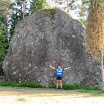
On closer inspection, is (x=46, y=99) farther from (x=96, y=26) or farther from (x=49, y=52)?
(x=96, y=26)

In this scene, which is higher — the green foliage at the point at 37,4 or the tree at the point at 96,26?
the green foliage at the point at 37,4

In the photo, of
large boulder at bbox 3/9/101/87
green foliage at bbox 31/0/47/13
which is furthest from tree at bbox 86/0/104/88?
green foliage at bbox 31/0/47/13

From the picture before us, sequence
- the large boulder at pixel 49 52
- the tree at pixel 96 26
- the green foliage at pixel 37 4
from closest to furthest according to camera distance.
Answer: the tree at pixel 96 26
the large boulder at pixel 49 52
the green foliage at pixel 37 4

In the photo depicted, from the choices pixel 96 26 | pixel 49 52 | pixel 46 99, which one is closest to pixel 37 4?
pixel 49 52

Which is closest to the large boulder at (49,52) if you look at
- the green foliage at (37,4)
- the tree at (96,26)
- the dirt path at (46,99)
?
the tree at (96,26)

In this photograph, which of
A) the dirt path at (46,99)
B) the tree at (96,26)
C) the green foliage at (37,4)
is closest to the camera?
the dirt path at (46,99)

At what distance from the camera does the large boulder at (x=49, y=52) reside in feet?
31.8

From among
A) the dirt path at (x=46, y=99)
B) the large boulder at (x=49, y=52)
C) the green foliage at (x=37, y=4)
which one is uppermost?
the green foliage at (x=37, y=4)

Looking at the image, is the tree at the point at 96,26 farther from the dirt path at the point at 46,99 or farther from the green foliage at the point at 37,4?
the green foliage at the point at 37,4

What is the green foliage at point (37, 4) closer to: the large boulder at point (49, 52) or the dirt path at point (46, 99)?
the large boulder at point (49, 52)

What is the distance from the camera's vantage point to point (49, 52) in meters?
10.0

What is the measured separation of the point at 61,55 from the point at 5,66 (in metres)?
3.87

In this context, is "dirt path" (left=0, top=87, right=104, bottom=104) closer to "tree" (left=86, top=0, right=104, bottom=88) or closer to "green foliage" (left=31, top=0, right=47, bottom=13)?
"tree" (left=86, top=0, right=104, bottom=88)

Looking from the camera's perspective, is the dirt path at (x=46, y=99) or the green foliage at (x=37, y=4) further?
the green foliage at (x=37, y=4)
